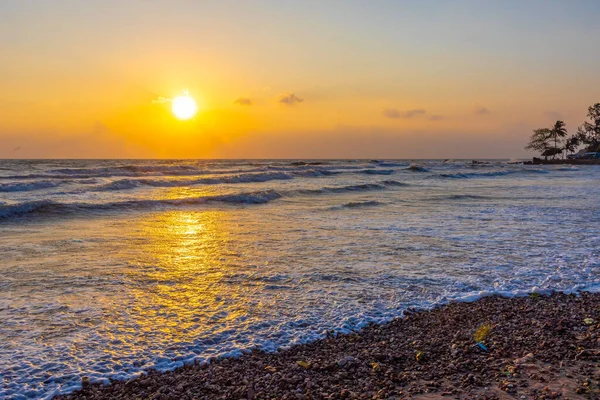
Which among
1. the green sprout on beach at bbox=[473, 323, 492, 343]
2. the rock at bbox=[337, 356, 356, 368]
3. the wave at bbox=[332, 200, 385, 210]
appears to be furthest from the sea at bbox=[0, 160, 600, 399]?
the wave at bbox=[332, 200, 385, 210]

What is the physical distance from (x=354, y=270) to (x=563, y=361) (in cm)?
368

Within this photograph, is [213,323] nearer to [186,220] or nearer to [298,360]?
[298,360]

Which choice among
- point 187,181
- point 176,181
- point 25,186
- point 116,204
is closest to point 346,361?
point 116,204

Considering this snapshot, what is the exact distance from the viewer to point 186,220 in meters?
14.1

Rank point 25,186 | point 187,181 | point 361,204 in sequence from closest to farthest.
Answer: point 361,204 → point 25,186 → point 187,181

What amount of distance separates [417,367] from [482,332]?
3.82 feet

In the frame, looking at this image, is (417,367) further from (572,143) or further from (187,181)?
(572,143)

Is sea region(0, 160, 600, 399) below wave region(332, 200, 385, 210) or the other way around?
below

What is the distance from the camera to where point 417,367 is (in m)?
3.97

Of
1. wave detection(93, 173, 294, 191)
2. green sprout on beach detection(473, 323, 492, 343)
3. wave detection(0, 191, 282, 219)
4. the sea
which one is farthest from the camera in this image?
wave detection(93, 173, 294, 191)

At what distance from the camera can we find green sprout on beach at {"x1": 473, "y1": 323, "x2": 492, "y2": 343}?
4.53 m

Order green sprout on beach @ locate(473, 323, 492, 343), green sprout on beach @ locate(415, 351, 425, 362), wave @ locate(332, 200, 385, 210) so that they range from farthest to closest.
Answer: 1. wave @ locate(332, 200, 385, 210)
2. green sprout on beach @ locate(473, 323, 492, 343)
3. green sprout on beach @ locate(415, 351, 425, 362)

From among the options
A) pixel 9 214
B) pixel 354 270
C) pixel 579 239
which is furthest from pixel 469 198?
pixel 9 214

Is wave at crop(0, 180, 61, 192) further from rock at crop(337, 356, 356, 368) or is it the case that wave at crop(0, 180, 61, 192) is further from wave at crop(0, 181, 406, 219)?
rock at crop(337, 356, 356, 368)
